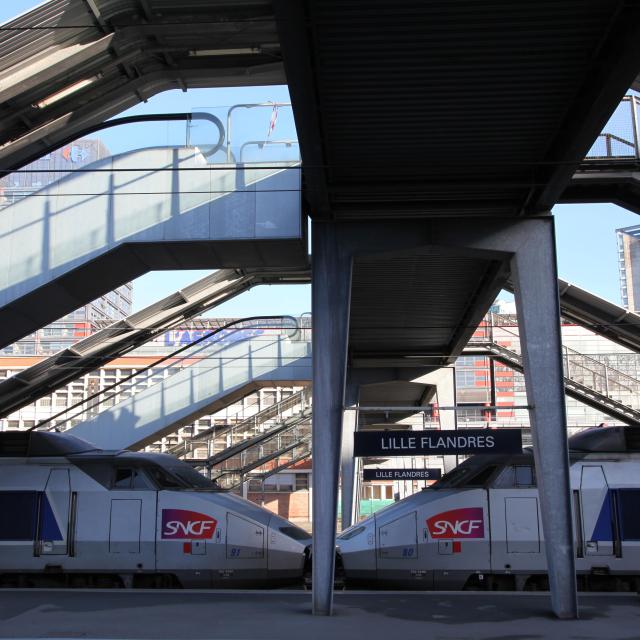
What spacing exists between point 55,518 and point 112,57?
30.9ft

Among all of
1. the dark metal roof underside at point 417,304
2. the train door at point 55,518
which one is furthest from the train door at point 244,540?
the dark metal roof underside at point 417,304

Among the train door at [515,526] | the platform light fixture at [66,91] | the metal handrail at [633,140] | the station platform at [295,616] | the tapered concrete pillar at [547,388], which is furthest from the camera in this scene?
the platform light fixture at [66,91]

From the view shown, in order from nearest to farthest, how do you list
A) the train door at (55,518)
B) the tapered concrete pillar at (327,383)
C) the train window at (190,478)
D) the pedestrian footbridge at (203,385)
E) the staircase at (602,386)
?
1. the tapered concrete pillar at (327,383)
2. the train door at (55,518)
3. the train window at (190,478)
4. the pedestrian footbridge at (203,385)
5. the staircase at (602,386)

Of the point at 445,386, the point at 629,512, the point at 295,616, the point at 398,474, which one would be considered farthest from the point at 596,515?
the point at 445,386

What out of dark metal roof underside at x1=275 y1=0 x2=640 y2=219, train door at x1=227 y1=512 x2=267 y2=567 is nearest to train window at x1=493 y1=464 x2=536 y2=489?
train door at x1=227 y1=512 x2=267 y2=567

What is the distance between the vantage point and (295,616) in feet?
37.3

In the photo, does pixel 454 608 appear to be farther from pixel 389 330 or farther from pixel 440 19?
pixel 389 330

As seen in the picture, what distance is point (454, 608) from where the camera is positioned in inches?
469

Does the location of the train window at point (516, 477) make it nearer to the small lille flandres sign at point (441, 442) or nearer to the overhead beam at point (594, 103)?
the small lille flandres sign at point (441, 442)

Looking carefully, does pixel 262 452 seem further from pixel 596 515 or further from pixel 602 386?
pixel 596 515

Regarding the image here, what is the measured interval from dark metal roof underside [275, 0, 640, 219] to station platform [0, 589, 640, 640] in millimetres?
6057

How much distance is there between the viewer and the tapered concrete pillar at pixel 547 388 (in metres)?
11.7

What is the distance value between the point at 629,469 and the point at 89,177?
11850 millimetres

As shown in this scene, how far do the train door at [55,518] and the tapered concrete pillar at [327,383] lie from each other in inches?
236
